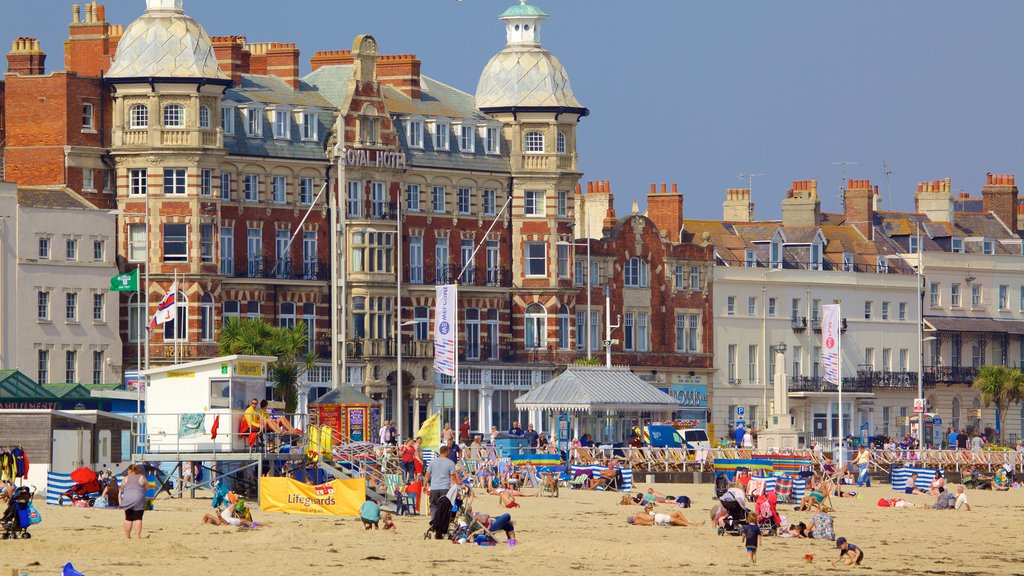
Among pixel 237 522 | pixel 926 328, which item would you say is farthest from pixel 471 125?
pixel 237 522

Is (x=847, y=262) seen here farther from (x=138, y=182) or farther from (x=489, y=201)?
(x=138, y=182)

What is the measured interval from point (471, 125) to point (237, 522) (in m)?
48.3

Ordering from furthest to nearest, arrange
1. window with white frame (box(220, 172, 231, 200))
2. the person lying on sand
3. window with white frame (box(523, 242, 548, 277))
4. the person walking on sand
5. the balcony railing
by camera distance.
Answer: window with white frame (box(523, 242, 548, 277)) → the balcony railing → window with white frame (box(220, 172, 231, 200)) → the person lying on sand → the person walking on sand

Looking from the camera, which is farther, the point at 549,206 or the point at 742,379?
the point at 742,379

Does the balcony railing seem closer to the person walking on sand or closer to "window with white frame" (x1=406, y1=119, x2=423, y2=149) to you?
"window with white frame" (x1=406, y1=119, x2=423, y2=149)

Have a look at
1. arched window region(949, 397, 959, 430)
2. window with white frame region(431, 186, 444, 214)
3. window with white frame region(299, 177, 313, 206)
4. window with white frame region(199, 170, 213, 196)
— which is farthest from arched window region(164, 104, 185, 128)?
arched window region(949, 397, 959, 430)

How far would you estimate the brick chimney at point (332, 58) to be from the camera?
320ft

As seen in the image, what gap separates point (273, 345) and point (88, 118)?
10861mm

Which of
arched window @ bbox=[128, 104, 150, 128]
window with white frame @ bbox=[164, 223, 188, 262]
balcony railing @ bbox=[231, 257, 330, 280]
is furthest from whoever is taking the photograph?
balcony railing @ bbox=[231, 257, 330, 280]

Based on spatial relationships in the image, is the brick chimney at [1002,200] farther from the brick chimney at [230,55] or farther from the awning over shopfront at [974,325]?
the brick chimney at [230,55]

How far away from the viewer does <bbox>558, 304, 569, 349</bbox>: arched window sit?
98.0 meters

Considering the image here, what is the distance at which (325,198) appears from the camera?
9288 cm

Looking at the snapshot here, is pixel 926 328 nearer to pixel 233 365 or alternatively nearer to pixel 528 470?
pixel 528 470

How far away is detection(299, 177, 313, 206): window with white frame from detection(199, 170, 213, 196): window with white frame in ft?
17.1
